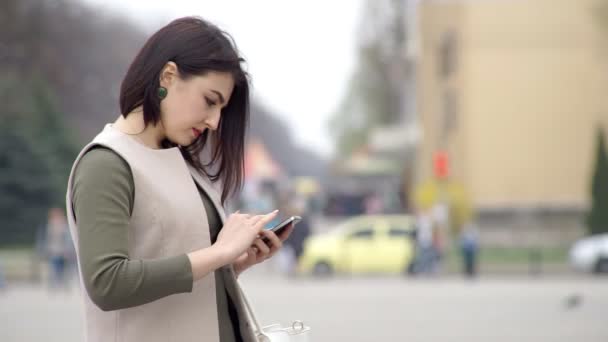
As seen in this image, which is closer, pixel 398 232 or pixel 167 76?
pixel 167 76

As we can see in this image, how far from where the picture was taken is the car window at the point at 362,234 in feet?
82.1

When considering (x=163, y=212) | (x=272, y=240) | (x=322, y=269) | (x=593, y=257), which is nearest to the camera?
(x=163, y=212)

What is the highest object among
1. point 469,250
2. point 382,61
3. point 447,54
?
point 447,54

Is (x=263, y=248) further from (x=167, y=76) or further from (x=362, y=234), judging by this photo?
(x=362, y=234)

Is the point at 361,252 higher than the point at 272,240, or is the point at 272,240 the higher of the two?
the point at 272,240

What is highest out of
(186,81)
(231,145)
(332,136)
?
(186,81)

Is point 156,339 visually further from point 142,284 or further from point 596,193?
point 596,193

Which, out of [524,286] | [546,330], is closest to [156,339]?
[546,330]

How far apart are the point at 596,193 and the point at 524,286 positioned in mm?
12145

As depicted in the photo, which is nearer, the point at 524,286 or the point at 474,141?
the point at 524,286

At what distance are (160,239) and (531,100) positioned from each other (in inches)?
1335

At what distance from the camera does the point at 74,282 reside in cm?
2458

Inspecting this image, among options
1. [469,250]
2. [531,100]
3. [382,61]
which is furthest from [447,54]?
[382,61]

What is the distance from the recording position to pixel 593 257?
2477cm
